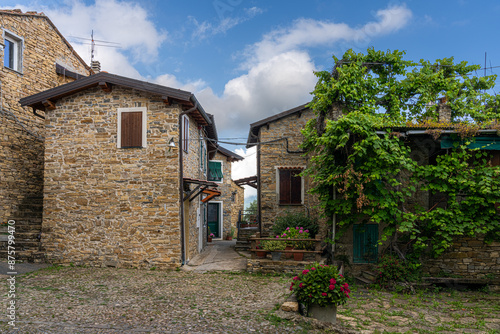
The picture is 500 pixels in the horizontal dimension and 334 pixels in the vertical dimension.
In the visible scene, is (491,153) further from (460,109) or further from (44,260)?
(44,260)

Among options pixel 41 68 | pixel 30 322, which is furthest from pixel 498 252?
pixel 41 68

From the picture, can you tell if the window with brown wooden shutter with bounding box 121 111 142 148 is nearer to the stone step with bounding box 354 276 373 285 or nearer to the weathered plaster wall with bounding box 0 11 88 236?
the weathered plaster wall with bounding box 0 11 88 236

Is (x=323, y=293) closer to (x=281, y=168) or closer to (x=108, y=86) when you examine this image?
(x=281, y=168)

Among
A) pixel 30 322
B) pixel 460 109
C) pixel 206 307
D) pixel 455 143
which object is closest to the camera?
pixel 30 322

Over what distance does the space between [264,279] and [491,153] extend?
6825 mm

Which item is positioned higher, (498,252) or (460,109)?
(460,109)

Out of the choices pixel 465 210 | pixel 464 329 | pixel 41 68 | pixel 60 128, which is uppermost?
pixel 41 68

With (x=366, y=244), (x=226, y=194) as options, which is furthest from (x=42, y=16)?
(x=366, y=244)

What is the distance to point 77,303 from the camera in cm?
704

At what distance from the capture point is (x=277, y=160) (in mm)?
14273

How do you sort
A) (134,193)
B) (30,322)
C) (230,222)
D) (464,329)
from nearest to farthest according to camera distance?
1. (30,322)
2. (464,329)
3. (134,193)
4. (230,222)

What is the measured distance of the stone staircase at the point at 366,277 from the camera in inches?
383

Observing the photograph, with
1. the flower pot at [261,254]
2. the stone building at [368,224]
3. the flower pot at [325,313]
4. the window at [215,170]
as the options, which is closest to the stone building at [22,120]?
the flower pot at [261,254]

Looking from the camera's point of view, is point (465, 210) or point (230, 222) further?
point (230, 222)
